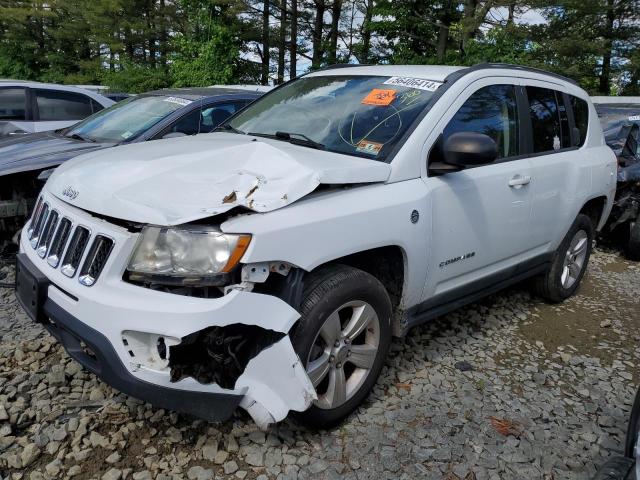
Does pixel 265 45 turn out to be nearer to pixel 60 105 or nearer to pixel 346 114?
pixel 60 105

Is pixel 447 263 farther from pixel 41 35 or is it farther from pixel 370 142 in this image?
pixel 41 35

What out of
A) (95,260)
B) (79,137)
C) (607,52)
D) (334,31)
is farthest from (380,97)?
(334,31)

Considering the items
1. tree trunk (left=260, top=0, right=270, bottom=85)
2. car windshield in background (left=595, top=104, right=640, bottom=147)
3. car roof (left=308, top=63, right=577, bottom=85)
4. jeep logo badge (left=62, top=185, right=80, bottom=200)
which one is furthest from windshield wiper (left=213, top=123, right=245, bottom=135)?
tree trunk (left=260, top=0, right=270, bottom=85)

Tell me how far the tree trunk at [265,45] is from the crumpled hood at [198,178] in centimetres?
2212

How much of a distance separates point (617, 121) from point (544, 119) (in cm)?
409

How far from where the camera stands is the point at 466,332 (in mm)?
3791

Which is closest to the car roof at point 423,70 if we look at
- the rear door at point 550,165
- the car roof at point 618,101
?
the rear door at point 550,165

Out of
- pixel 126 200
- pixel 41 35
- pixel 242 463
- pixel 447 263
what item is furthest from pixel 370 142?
pixel 41 35

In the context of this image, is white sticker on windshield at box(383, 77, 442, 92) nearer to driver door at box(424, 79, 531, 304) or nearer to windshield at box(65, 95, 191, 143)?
driver door at box(424, 79, 531, 304)

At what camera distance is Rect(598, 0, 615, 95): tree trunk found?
18.0 meters

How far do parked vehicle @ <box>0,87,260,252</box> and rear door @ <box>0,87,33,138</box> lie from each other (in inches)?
91.9

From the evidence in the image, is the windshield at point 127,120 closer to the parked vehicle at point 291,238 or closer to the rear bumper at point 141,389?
the parked vehicle at point 291,238

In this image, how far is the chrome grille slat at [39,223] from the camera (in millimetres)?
2623

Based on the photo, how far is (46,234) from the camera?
2.54 m
